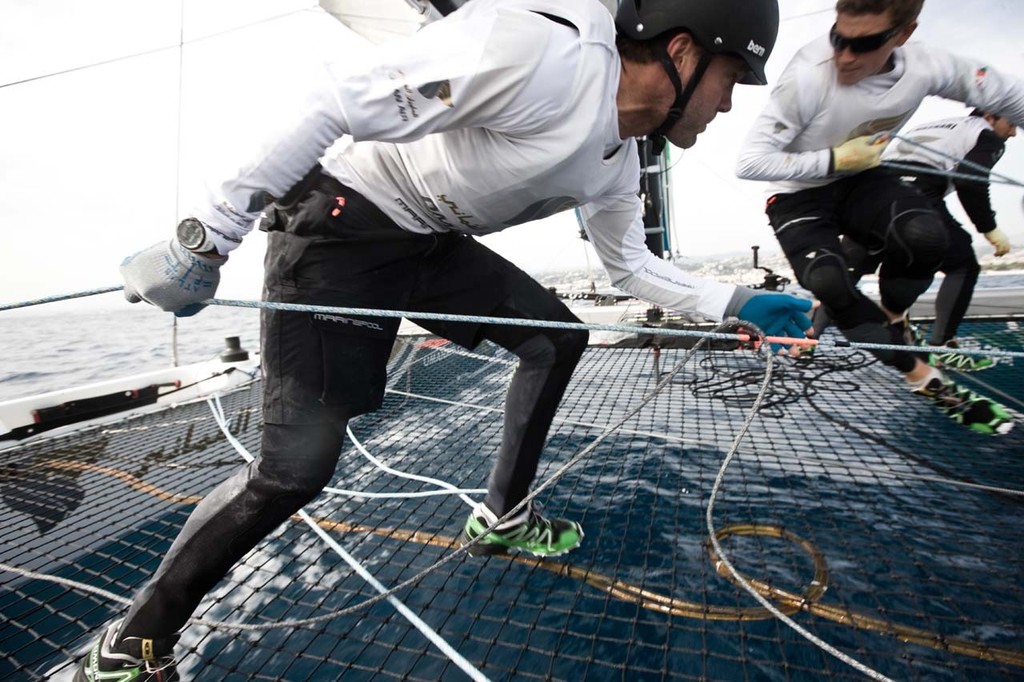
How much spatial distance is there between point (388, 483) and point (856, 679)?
166 cm

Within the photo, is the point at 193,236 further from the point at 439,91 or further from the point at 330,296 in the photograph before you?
the point at 439,91

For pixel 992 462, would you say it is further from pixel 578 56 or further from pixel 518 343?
pixel 578 56

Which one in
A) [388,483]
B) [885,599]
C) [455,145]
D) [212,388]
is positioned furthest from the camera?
[212,388]

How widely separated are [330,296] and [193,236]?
0.95 feet

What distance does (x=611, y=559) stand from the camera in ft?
4.72

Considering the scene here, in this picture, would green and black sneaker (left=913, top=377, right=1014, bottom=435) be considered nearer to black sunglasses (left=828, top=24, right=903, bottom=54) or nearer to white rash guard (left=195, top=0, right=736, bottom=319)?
black sunglasses (left=828, top=24, right=903, bottom=54)

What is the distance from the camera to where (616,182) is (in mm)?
1237

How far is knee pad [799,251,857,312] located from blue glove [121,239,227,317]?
79.3 inches

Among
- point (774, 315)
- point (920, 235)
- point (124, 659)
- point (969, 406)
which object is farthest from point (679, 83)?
point (969, 406)

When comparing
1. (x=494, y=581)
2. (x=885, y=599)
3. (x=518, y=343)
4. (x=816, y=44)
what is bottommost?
(x=494, y=581)

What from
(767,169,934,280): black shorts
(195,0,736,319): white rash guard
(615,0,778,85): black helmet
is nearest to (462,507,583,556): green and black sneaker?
(195,0,736,319): white rash guard

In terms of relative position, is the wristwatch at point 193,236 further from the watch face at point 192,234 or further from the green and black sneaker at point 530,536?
the green and black sneaker at point 530,536

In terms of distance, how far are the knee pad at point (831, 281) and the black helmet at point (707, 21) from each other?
1169 mm

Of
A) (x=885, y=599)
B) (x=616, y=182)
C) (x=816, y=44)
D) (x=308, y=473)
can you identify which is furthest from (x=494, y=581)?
(x=816, y=44)
